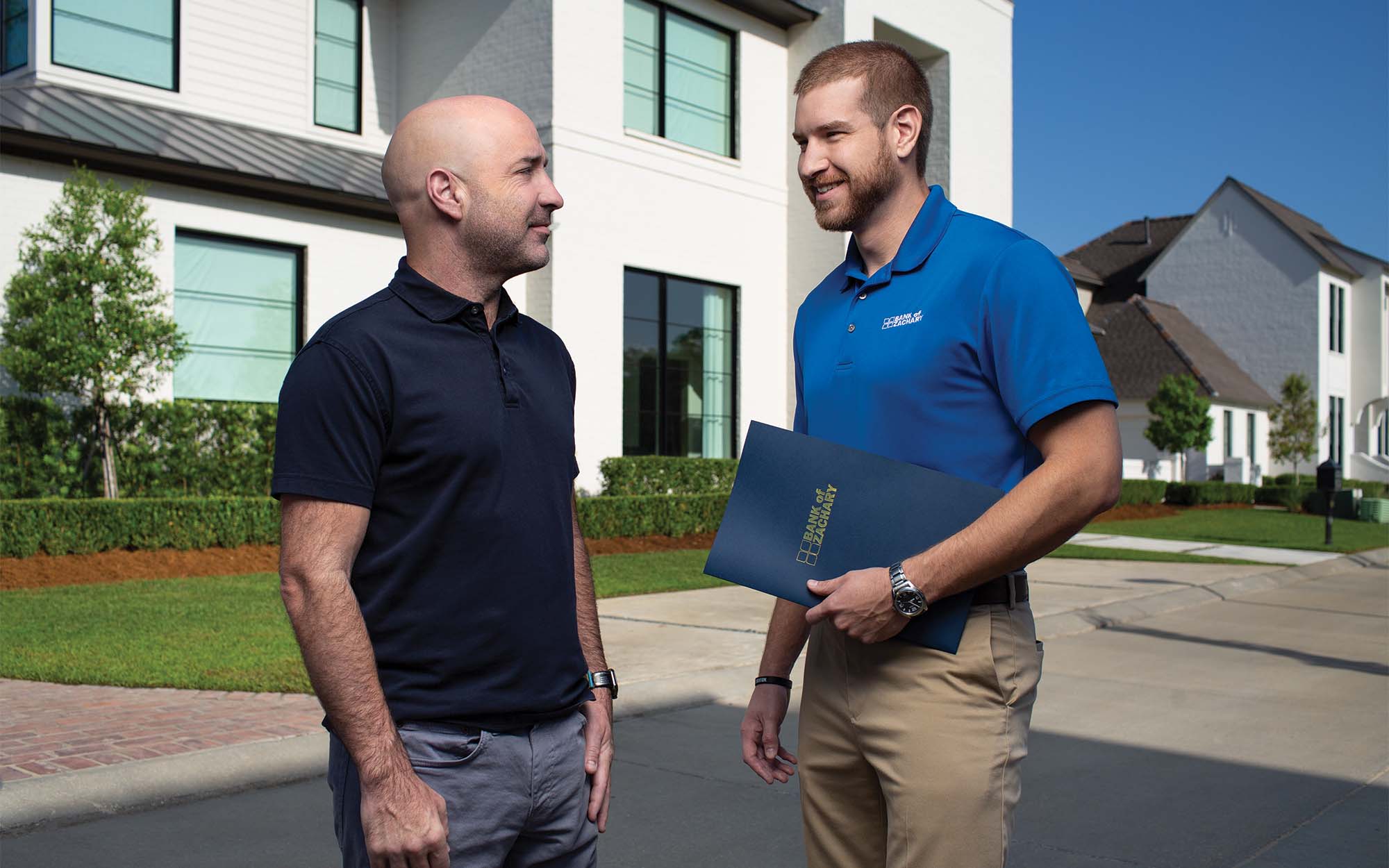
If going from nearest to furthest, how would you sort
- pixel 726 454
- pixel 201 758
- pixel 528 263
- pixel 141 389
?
1. pixel 528 263
2. pixel 201 758
3. pixel 141 389
4. pixel 726 454

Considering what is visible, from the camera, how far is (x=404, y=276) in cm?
228

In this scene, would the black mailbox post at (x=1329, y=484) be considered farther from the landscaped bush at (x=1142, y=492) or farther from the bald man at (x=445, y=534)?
the bald man at (x=445, y=534)

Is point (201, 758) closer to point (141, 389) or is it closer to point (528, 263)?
point (528, 263)

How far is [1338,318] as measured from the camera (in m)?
42.9

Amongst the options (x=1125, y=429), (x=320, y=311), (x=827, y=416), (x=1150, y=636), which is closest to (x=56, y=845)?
(x=827, y=416)

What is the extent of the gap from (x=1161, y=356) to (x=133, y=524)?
33.0m

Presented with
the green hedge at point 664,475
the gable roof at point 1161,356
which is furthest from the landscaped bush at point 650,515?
the gable roof at point 1161,356

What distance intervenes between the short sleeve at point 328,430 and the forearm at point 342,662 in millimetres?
155

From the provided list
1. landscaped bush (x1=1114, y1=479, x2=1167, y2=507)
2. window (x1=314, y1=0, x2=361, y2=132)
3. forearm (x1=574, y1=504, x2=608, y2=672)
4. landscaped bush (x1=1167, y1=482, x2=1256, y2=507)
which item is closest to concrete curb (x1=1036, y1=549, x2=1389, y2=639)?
forearm (x1=574, y1=504, x2=608, y2=672)

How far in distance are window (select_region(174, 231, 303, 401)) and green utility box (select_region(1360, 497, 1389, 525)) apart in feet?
78.5

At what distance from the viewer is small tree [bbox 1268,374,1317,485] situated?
1550 inches

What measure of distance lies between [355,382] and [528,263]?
0.50 m

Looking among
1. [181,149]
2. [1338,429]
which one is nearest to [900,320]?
[181,149]

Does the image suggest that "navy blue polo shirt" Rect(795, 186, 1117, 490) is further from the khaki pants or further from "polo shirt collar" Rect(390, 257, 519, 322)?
"polo shirt collar" Rect(390, 257, 519, 322)
